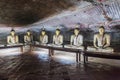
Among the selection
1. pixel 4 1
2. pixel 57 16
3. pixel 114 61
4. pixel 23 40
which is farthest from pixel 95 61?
pixel 23 40

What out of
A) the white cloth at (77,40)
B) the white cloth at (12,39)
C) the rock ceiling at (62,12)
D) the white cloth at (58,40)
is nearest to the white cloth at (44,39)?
the white cloth at (58,40)

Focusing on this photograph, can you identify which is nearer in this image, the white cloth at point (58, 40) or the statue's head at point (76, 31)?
the statue's head at point (76, 31)

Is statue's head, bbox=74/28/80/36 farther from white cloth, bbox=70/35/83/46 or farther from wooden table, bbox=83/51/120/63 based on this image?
wooden table, bbox=83/51/120/63

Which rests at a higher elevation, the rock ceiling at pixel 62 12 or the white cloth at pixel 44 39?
the rock ceiling at pixel 62 12

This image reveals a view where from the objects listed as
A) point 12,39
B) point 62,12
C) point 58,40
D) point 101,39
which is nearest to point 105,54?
point 101,39

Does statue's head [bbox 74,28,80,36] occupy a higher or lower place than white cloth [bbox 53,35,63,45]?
higher

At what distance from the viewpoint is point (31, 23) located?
12.2m

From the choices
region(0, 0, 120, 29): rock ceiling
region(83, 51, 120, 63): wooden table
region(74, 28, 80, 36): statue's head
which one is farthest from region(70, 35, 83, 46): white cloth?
region(83, 51, 120, 63): wooden table

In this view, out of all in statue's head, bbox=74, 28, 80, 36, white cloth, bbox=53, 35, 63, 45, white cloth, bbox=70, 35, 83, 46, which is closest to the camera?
statue's head, bbox=74, 28, 80, 36

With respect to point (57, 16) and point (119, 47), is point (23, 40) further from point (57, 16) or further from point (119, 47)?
point (119, 47)

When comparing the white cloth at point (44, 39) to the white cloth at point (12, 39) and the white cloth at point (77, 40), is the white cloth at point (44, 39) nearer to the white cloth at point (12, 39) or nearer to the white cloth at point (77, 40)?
the white cloth at point (12, 39)

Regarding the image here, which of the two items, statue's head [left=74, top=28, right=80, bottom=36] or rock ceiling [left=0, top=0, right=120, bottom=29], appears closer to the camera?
rock ceiling [left=0, top=0, right=120, bottom=29]

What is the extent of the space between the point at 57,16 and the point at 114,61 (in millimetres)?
3786

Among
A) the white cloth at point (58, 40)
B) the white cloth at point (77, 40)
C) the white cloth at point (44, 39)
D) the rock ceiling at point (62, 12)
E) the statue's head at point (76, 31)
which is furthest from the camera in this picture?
the white cloth at point (44, 39)
